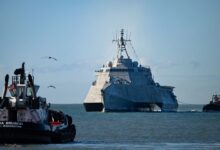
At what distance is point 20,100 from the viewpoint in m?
53.7

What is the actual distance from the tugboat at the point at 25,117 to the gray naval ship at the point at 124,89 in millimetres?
90874

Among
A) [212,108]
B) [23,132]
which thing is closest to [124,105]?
[212,108]

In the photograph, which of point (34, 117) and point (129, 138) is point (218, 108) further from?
point (34, 117)

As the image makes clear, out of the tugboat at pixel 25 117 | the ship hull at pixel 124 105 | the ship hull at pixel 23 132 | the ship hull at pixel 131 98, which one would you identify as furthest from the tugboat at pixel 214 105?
the ship hull at pixel 23 132

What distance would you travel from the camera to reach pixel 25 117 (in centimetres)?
5272

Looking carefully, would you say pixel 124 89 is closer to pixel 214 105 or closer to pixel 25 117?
pixel 214 105

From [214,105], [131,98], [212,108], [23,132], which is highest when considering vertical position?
[131,98]

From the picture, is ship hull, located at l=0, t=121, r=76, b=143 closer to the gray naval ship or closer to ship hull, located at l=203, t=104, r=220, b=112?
the gray naval ship

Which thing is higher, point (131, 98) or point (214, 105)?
point (131, 98)

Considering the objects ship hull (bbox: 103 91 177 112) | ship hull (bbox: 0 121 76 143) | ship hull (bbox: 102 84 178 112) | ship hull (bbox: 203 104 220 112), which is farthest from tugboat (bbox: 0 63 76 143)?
ship hull (bbox: 203 104 220 112)

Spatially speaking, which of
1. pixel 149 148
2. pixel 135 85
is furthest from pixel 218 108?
pixel 149 148

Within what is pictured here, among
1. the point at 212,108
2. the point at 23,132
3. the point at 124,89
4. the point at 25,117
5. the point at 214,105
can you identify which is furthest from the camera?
the point at 212,108

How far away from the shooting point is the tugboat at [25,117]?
51906 mm

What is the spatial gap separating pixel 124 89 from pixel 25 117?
95.8 meters
